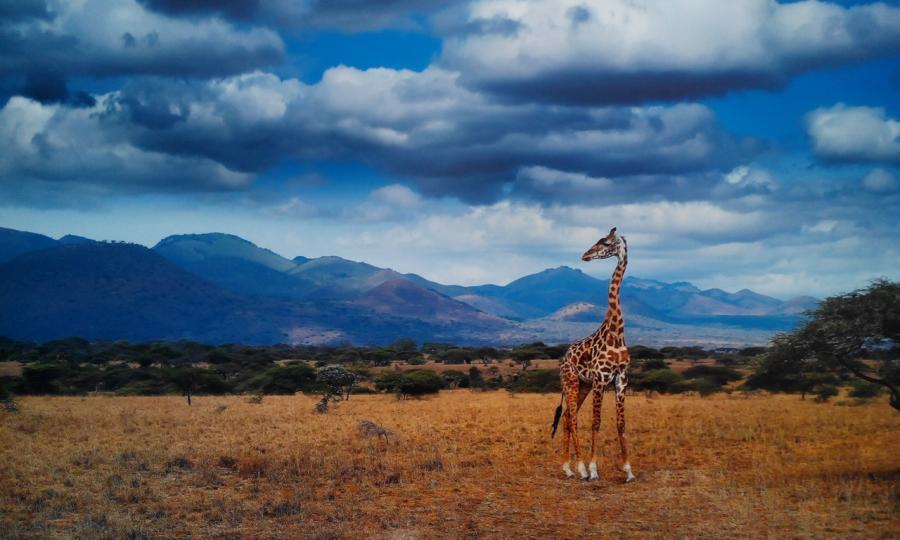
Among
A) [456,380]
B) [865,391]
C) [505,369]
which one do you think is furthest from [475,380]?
[865,391]

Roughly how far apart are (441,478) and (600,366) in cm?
430

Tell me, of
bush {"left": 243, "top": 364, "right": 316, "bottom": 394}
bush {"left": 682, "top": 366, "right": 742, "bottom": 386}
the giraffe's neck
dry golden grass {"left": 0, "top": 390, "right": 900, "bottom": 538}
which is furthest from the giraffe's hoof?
bush {"left": 682, "top": 366, "right": 742, "bottom": 386}

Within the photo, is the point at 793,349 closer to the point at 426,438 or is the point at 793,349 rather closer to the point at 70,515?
the point at 426,438

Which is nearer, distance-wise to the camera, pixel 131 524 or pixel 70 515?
pixel 131 524

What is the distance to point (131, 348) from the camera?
271ft

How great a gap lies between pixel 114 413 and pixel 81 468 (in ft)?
42.6

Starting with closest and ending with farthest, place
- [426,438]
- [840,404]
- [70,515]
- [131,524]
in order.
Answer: [131,524] → [70,515] → [426,438] → [840,404]

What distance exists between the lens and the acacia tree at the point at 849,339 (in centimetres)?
1468

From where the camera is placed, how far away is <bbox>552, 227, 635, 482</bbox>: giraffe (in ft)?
49.7

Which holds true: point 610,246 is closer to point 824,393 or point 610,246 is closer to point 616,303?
point 616,303

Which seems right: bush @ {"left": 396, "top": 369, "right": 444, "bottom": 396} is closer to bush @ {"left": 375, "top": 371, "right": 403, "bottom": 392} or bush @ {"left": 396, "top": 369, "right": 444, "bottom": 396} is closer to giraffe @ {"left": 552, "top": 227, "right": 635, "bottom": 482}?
bush @ {"left": 375, "top": 371, "right": 403, "bottom": 392}

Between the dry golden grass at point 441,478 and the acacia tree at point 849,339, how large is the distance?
2254 mm

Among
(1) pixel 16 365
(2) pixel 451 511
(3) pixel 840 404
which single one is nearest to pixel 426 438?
(2) pixel 451 511

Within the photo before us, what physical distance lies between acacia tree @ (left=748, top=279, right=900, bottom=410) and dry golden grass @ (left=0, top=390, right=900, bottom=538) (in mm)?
2254
